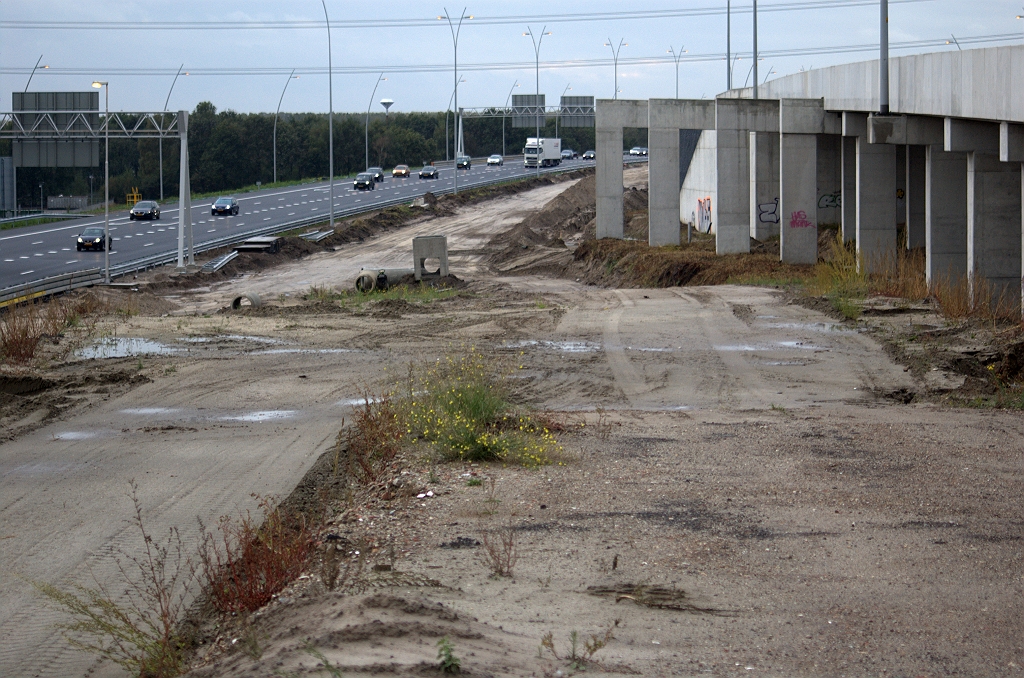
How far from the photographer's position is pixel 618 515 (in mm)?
9516

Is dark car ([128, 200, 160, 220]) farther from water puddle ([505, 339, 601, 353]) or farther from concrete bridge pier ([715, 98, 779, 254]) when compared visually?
water puddle ([505, 339, 601, 353])

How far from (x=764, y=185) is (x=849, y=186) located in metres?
4.43

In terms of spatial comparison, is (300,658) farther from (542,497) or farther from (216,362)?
(216,362)

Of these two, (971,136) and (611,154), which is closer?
(971,136)

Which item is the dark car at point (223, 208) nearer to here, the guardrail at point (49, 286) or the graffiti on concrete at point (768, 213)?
the guardrail at point (49, 286)

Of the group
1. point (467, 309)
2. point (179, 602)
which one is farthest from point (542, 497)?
point (467, 309)

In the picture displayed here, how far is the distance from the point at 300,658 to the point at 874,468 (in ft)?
23.6

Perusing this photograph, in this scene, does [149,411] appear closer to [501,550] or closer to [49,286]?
[501,550]

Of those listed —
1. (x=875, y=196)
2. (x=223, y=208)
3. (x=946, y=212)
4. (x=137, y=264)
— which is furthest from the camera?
(x=223, y=208)

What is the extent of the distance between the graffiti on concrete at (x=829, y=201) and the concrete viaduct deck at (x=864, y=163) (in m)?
0.05

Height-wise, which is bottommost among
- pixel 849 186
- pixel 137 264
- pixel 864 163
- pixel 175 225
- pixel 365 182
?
pixel 137 264

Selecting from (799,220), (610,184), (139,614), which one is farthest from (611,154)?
(139,614)

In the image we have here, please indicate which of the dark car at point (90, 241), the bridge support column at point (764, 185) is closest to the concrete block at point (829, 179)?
the bridge support column at point (764, 185)

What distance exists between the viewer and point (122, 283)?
42219 millimetres
